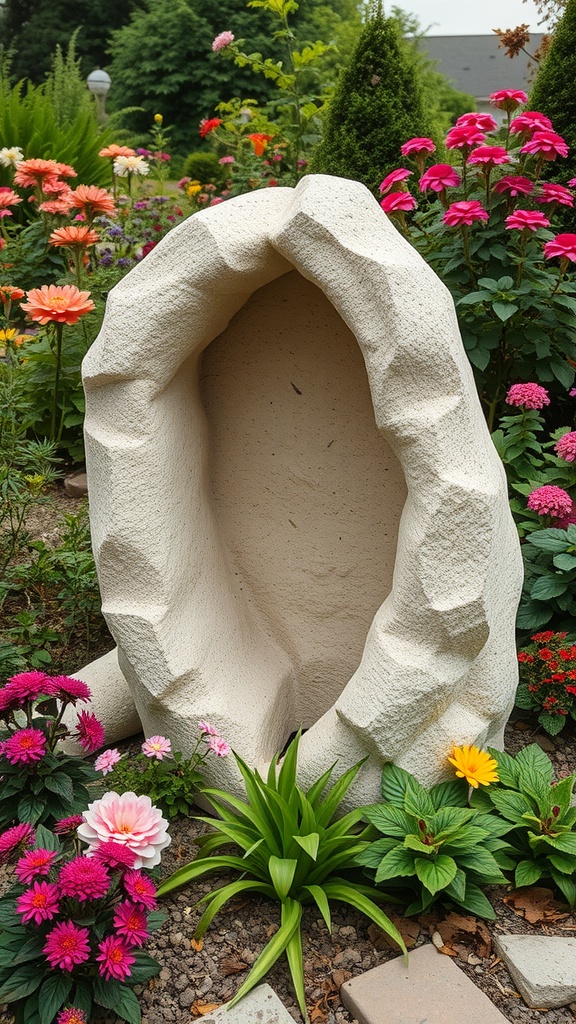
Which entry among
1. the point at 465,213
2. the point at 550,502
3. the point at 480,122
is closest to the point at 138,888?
the point at 550,502

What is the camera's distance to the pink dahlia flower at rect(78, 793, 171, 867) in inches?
64.1

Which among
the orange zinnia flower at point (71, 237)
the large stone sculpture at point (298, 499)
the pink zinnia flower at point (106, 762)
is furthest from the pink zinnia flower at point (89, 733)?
the orange zinnia flower at point (71, 237)

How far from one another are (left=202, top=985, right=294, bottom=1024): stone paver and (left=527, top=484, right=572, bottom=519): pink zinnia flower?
1.71 meters

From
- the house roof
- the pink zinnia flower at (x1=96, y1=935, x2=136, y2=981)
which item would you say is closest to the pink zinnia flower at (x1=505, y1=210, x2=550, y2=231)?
the pink zinnia flower at (x1=96, y1=935, x2=136, y2=981)

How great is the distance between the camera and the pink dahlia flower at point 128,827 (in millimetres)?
1627

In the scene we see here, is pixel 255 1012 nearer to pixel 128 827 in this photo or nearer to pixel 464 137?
pixel 128 827

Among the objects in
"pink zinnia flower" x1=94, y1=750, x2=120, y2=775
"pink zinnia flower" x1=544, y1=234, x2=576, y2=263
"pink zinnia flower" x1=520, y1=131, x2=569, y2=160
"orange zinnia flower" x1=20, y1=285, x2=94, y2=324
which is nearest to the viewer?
"pink zinnia flower" x1=94, y1=750, x2=120, y2=775

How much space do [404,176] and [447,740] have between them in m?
2.19

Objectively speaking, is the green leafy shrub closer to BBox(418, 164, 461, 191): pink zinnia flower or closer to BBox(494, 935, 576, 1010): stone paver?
BBox(494, 935, 576, 1010): stone paver

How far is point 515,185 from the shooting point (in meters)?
3.19

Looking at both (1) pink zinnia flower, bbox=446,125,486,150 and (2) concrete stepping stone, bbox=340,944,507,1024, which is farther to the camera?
(1) pink zinnia flower, bbox=446,125,486,150

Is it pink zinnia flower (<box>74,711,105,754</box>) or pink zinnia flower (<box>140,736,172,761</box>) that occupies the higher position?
pink zinnia flower (<box>74,711,105,754</box>)

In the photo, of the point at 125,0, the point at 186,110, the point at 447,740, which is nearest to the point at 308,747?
the point at 447,740

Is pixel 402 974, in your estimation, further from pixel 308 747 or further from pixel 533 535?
pixel 533 535
